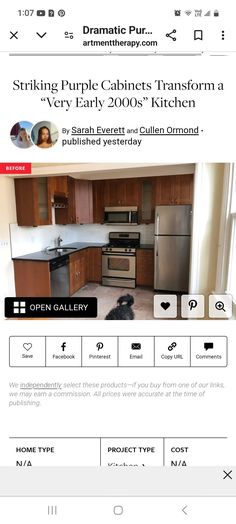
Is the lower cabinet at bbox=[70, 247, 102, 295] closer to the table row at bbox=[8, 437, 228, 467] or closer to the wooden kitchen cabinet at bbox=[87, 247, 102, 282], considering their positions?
the wooden kitchen cabinet at bbox=[87, 247, 102, 282]

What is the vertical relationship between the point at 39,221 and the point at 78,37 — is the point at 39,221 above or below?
below

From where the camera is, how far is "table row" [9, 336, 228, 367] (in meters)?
0.43

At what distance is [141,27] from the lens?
16.0 inches

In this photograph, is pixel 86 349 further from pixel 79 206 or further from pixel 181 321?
pixel 79 206

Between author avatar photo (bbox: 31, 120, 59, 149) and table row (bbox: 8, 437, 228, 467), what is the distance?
0.57m

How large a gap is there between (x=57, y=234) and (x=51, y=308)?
8.35 ft

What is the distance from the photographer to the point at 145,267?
11.1ft

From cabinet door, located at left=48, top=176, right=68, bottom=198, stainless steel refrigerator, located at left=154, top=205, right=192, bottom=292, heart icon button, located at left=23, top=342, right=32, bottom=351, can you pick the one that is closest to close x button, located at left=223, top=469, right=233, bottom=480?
heart icon button, located at left=23, top=342, right=32, bottom=351

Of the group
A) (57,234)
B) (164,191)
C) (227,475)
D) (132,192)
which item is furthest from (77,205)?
(227,475)

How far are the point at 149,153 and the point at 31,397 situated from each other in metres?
0.52

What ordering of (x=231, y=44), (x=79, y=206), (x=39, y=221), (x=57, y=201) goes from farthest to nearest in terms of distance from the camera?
(x=79, y=206) < (x=57, y=201) < (x=39, y=221) < (x=231, y=44)

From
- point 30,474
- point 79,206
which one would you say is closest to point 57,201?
Result: point 79,206

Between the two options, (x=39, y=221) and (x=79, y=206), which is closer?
(x=39, y=221)

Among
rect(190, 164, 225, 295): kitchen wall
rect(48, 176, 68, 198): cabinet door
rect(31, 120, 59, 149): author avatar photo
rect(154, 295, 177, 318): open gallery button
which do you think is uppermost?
rect(48, 176, 68, 198): cabinet door
